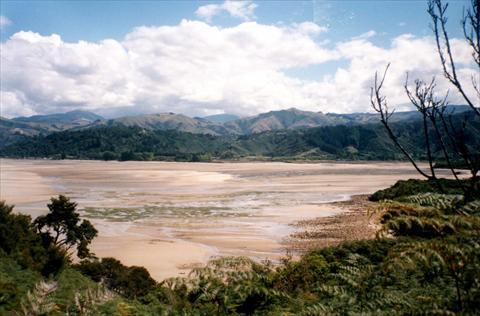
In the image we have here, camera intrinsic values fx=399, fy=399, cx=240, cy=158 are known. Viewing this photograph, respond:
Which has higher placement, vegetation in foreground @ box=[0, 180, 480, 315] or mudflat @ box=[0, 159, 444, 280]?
vegetation in foreground @ box=[0, 180, 480, 315]

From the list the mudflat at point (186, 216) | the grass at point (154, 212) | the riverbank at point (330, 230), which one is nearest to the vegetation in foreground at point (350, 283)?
the mudflat at point (186, 216)

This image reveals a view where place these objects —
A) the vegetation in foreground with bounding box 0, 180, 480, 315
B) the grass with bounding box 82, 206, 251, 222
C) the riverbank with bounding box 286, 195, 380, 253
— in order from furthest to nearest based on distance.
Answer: the grass with bounding box 82, 206, 251, 222, the riverbank with bounding box 286, 195, 380, 253, the vegetation in foreground with bounding box 0, 180, 480, 315

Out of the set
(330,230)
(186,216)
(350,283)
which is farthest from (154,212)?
(350,283)

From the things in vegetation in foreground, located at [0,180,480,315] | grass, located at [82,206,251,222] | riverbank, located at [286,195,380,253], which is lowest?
riverbank, located at [286,195,380,253]

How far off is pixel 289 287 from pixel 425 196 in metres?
6.97

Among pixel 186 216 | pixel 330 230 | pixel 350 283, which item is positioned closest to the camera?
pixel 350 283

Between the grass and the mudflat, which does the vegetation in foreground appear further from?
the grass

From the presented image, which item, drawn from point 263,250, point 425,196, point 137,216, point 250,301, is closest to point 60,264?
point 250,301

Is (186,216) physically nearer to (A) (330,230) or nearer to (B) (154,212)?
(B) (154,212)

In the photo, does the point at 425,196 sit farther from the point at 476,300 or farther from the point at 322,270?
the point at 322,270

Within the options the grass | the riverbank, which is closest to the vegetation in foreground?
the riverbank

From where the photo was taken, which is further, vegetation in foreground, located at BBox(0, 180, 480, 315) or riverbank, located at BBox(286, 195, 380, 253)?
riverbank, located at BBox(286, 195, 380, 253)

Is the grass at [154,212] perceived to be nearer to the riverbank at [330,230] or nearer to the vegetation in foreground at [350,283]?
the riverbank at [330,230]

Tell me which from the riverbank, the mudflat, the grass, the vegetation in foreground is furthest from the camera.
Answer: the grass
